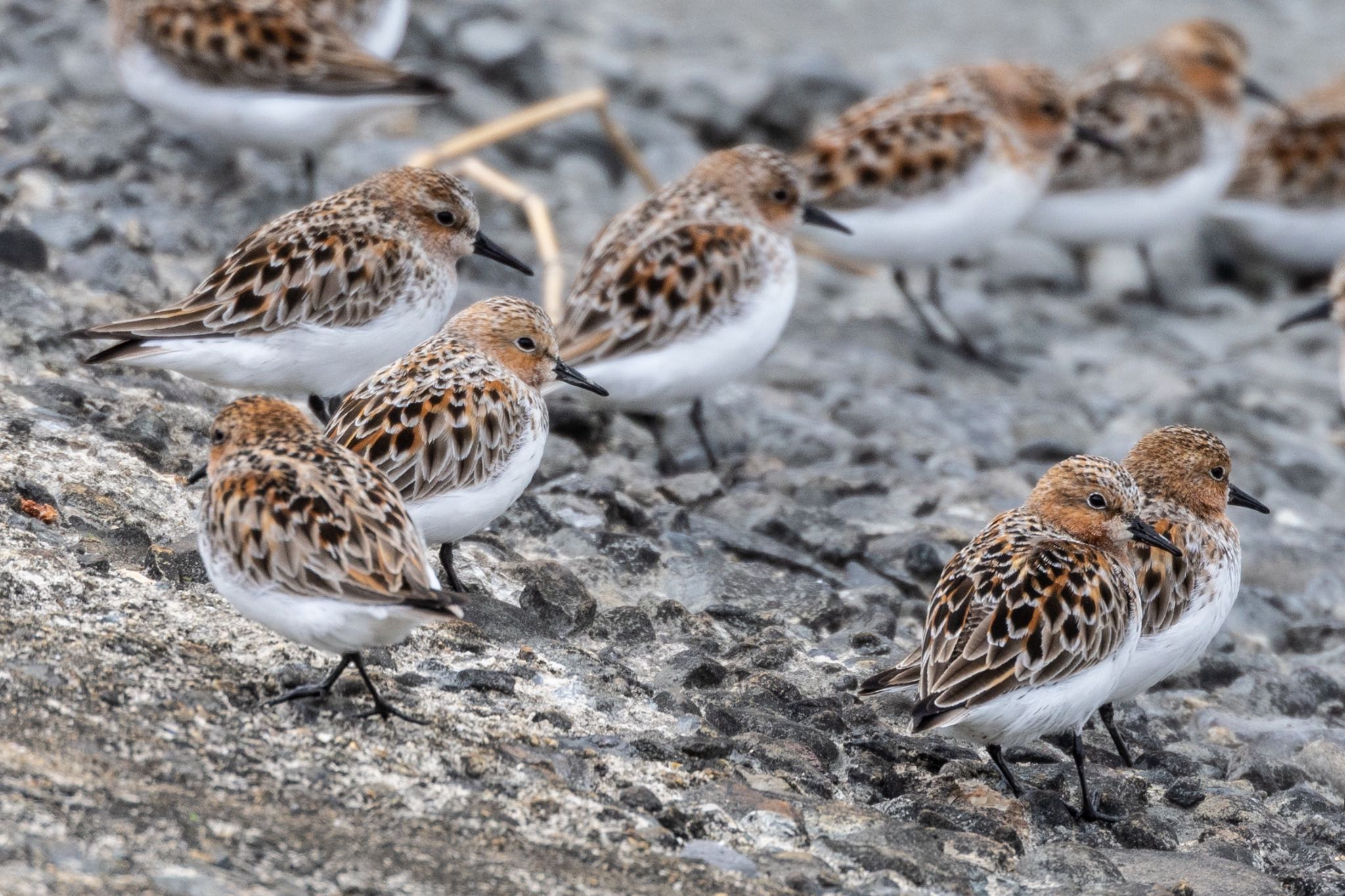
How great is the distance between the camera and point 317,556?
17.8 feet

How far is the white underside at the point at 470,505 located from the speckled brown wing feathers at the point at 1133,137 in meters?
7.27

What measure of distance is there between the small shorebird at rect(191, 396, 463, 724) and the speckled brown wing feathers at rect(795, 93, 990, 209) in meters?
6.04

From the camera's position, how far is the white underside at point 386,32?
12.1m

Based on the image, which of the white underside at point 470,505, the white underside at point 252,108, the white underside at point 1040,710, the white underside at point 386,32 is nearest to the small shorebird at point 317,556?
the white underside at point 470,505

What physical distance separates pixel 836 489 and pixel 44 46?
6.77 m

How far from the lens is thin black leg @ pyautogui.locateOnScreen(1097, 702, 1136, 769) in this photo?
6.75m

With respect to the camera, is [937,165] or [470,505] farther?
[937,165]

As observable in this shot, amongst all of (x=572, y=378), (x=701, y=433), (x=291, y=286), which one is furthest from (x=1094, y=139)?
(x=291, y=286)

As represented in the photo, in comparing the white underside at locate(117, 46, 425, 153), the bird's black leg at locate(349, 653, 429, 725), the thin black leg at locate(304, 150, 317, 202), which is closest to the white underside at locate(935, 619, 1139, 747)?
the bird's black leg at locate(349, 653, 429, 725)

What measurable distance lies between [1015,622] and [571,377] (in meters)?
2.42

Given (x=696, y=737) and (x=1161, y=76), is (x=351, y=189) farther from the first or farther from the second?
(x=1161, y=76)

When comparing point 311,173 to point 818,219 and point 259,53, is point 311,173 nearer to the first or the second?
point 259,53

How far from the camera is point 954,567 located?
643 centimetres

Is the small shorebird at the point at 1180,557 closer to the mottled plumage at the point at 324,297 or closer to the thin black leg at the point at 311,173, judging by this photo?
the mottled plumage at the point at 324,297
